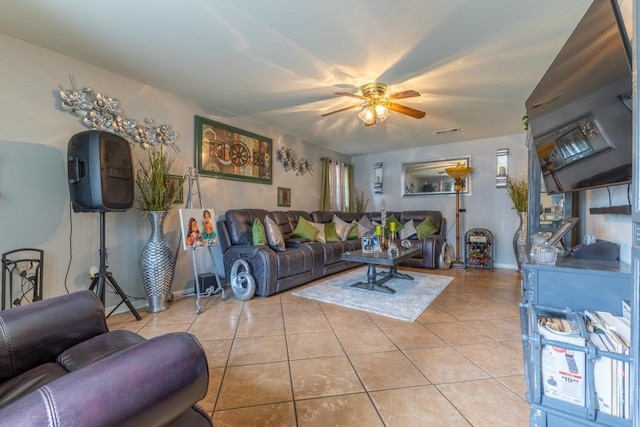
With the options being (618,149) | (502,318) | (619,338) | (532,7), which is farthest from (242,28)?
(502,318)

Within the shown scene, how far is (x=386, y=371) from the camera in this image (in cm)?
168

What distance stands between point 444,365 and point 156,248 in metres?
2.65

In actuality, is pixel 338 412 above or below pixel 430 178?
below

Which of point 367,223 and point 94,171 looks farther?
point 367,223

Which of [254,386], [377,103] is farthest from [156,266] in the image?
[377,103]

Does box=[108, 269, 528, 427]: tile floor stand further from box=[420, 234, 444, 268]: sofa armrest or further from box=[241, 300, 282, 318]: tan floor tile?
box=[420, 234, 444, 268]: sofa armrest

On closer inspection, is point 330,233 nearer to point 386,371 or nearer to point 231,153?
point 231,153

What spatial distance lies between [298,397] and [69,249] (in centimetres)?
A: 244

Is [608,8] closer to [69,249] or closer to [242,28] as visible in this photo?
[242,28]

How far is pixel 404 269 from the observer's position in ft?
15.4

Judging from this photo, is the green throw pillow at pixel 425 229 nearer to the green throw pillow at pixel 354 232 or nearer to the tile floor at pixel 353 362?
the green throw pillow at pixel 354 232

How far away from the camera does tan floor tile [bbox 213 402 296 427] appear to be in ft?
4.16

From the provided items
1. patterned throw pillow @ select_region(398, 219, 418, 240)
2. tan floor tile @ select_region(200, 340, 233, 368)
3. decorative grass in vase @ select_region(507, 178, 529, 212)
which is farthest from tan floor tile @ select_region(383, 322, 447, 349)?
decorative grass in vase @ select_region(507, 178, 529, 212)

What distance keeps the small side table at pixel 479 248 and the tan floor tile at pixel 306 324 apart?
11.5 ft
